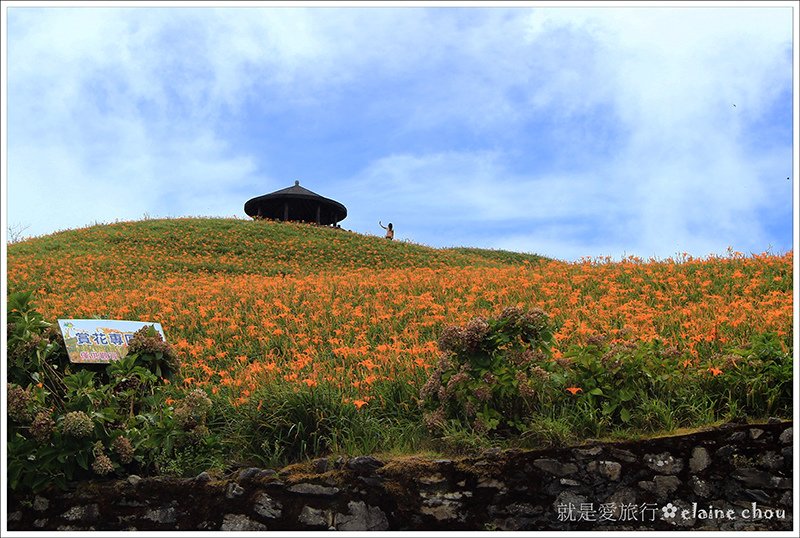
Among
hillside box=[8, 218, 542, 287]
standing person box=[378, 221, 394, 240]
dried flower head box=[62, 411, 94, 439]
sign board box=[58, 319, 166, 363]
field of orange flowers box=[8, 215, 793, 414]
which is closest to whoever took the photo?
dried flower head box=[62, 411, 94, 439]

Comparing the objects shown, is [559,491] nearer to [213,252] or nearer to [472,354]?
[472,354]

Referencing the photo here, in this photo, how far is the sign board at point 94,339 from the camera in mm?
5859

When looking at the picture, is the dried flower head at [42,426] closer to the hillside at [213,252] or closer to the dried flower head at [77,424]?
the dried flower head at [77,424]

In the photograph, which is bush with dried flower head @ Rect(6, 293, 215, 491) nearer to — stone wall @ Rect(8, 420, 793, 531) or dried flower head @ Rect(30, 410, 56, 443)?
dried flower head @ Rect(30, 410, 56, 443)

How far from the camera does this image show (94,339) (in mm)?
5992

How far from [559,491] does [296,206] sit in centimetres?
3395

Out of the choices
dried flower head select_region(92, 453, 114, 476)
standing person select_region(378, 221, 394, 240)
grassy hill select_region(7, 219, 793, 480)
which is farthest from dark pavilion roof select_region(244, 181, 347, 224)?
dried flower head select_region(92, 453, 114, 476)

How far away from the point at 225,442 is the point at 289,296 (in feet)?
16.0

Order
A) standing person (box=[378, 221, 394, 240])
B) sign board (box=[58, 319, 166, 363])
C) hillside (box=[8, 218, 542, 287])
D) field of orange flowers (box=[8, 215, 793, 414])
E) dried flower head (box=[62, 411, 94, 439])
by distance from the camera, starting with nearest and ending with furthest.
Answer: dried flower head (box=[62, 411, 94, 439])
sign board (box=[58, 319, 166, 363])
field of orange flowers (box=[8, 215, 793, 414])
hillside (box=[8, 218, 542, 287])
standing person (box=[378, 221, 394, 240])

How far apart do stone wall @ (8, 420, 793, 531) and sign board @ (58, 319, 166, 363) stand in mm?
2079

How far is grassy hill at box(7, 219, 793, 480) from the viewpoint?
4824 mm

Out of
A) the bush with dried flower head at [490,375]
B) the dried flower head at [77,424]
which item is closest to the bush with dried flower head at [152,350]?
the dried flower head at [77,424]

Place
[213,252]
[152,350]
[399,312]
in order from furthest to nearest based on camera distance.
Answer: [213,252], [399,312], [152,350]

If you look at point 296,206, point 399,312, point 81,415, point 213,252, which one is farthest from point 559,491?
point 296,206
